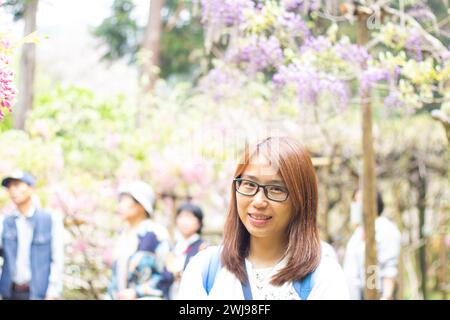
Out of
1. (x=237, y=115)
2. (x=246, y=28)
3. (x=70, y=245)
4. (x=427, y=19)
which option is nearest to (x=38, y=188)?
(x=70, y=245)

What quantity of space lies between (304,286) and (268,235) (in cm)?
16

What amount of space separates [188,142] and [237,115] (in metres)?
0.67

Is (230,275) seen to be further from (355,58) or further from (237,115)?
(237,115)

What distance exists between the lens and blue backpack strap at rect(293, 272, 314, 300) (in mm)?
1659

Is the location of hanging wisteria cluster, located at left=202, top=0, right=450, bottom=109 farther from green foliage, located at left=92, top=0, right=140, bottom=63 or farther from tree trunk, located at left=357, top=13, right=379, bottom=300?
green foliage, located at left=92, top=0, right=140, bottom=63

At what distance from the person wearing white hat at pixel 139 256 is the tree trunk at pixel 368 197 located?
0.98m

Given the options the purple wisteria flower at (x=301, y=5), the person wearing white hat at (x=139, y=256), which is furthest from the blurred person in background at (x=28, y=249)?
the purple wisteria flower at (x=301, y=5)

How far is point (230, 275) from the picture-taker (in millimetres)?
1719

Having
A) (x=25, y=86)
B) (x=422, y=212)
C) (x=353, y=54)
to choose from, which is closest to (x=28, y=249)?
(x=353, y=54)

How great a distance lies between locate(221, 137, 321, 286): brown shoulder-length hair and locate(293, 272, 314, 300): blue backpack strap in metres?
0.02

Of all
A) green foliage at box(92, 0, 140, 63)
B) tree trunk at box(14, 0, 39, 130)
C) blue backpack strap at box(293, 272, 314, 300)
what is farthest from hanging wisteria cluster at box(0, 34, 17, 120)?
green foliage at box(92, 0, 140, 63)

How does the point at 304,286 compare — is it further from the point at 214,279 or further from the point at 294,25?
the point at 294,25

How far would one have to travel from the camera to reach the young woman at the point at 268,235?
1692mm

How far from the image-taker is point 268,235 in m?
1.74
